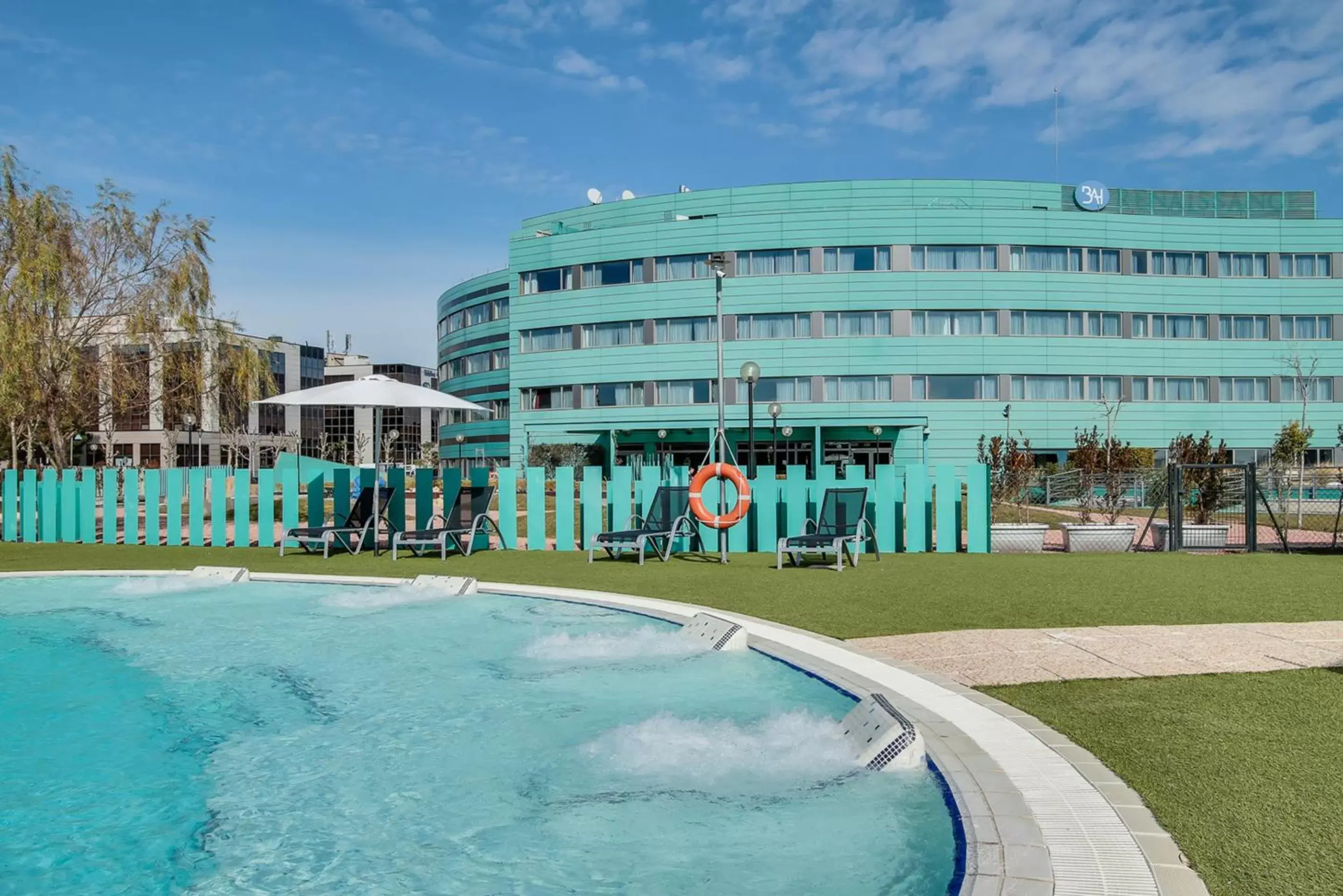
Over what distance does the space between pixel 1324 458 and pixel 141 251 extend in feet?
168

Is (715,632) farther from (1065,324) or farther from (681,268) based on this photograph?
(1065,324)

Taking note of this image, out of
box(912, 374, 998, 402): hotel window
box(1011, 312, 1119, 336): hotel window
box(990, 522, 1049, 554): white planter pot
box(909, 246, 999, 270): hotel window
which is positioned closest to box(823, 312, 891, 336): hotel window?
box(909, 246, 999, 270): hotel window

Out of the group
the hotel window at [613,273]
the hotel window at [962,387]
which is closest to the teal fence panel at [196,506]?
the hotel window at [613,273]

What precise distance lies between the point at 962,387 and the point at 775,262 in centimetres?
1098

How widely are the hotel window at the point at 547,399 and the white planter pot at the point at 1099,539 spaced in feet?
121

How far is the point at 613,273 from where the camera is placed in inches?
1938

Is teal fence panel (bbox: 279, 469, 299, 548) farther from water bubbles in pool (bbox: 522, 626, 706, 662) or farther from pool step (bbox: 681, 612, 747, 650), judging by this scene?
pool step (bbox: 681, 612, 747, 650)

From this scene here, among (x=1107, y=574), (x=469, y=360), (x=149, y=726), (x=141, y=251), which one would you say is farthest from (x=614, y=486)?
(x=469, y=360)

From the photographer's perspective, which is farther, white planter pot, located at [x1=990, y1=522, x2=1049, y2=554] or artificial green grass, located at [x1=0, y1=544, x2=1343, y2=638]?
white planter pot, located at [x1=990, y1=522, x2=1049, y2=554]

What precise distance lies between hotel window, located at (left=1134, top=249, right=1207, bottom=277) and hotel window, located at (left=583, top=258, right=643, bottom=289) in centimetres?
2479

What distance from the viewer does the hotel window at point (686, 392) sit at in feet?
155

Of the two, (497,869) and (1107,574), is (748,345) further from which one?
(497,869)

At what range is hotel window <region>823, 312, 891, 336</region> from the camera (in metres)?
45.4

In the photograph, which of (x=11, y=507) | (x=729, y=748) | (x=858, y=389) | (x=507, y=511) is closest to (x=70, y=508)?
(x=11, y=507)
